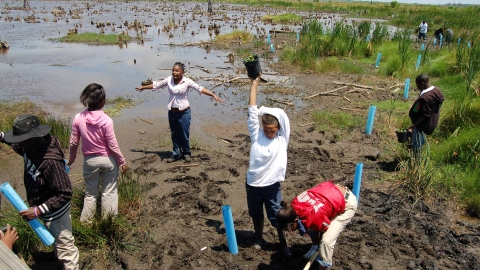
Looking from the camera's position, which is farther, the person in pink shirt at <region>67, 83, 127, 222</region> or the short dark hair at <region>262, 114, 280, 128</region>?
the person in pink shirt at <region>67, 83, 127, 222</region>

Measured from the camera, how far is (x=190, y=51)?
711 inches

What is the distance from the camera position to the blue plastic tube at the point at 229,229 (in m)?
3.64

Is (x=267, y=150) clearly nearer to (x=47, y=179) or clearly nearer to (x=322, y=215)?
(x=322, y=215)

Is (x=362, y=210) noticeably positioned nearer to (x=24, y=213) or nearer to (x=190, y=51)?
(x=24, y=213)

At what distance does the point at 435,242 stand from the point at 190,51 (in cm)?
1557

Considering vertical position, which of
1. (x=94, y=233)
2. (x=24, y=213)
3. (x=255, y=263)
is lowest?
(x=255, y=263)

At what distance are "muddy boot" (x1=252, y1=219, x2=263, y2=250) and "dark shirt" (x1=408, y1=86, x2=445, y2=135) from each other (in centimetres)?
327

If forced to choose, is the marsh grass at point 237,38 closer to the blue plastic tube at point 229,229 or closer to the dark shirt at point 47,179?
the blue plastic tube at point 229,229

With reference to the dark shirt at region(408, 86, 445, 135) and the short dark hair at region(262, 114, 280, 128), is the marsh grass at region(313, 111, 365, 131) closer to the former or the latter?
the dark shirt at region(408, 86, 445, 135)

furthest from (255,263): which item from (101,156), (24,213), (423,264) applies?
(24,213)

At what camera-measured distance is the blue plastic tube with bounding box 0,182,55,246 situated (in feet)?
9.53

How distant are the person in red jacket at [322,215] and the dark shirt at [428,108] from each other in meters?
3.00

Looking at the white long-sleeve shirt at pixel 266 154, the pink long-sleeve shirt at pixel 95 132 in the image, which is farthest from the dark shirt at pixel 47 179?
the white long-sleeve shirt at pixel 266 154

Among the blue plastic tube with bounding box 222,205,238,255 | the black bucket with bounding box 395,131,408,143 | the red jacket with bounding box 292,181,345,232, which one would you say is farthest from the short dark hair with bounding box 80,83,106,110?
the black bucket with bounding box 395,131,408,143
